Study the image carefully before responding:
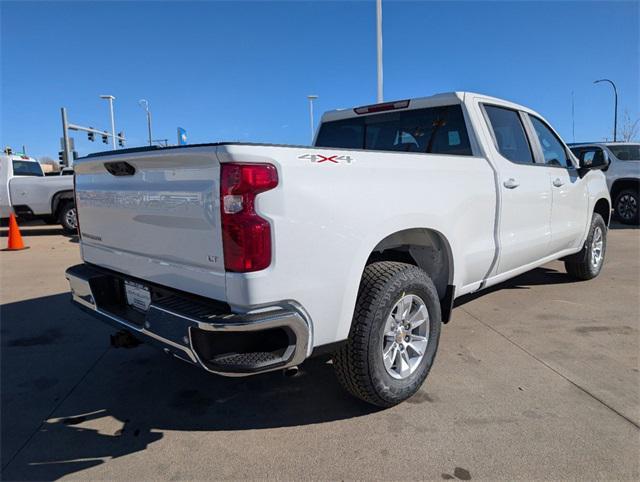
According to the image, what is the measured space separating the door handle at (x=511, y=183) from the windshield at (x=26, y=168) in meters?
12.5

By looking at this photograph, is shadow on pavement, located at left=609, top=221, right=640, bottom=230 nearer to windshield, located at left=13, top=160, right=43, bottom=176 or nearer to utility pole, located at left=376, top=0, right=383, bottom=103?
utility pole, located at left=376, top=0, right=383, bottom=103

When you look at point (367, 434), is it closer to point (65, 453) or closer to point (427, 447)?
point (427, 447)

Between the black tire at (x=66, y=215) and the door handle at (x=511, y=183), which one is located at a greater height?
the door handle at (x=511, y=183)

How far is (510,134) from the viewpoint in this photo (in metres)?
4.09

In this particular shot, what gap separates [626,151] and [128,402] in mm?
12676

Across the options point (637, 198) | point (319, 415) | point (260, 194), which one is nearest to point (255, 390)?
point (319, 415)

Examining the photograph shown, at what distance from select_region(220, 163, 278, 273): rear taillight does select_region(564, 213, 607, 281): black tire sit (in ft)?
15.8

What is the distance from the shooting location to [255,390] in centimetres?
313

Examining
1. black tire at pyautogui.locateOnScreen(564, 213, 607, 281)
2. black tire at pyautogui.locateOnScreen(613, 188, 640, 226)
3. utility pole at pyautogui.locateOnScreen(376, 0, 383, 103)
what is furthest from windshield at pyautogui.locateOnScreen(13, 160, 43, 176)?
black tire at pyautogui.locateOnScreen(613, 188, 640, 226)

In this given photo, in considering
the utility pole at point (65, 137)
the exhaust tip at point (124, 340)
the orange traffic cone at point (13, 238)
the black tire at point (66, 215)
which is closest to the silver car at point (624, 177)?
the exhaust tip at point (124, 340)

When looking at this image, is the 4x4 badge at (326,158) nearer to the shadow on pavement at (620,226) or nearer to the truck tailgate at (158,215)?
the truck tailgate at (158,215)

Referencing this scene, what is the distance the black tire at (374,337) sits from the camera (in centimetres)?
251

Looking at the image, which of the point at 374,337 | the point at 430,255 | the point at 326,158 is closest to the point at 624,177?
the point at 430,255

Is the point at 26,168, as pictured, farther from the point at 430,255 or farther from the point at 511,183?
the point at 511,183
